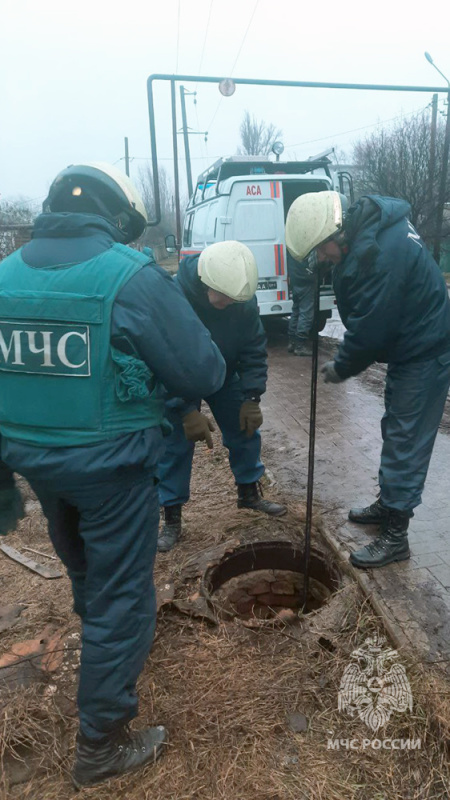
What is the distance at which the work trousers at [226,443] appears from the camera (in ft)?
11.0

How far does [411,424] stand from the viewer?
301 cm

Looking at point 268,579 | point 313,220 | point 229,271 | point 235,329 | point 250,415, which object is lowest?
point 268,579

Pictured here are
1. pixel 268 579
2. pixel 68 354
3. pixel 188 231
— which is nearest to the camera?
pixel 68 354

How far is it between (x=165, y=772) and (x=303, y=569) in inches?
60.9

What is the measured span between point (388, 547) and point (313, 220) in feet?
5.90

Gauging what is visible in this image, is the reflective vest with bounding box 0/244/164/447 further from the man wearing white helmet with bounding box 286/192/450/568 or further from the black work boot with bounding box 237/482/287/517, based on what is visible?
the black work boot with bounding box 237/482/287/517

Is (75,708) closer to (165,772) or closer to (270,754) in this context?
(165,772)

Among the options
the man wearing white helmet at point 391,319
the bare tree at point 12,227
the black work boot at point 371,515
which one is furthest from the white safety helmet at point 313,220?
the bare tree at point 12,227

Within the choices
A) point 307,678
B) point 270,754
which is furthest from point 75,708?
Answer: point 307,678

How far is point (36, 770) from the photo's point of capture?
206 centimetres

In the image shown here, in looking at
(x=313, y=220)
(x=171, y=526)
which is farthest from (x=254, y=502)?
(x=313, y=220)

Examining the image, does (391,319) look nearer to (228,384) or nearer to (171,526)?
(228,384)

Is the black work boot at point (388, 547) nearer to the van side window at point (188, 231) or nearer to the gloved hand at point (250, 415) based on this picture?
the gloved hand at point (250, 415)

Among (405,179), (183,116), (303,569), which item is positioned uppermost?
(183,116)
